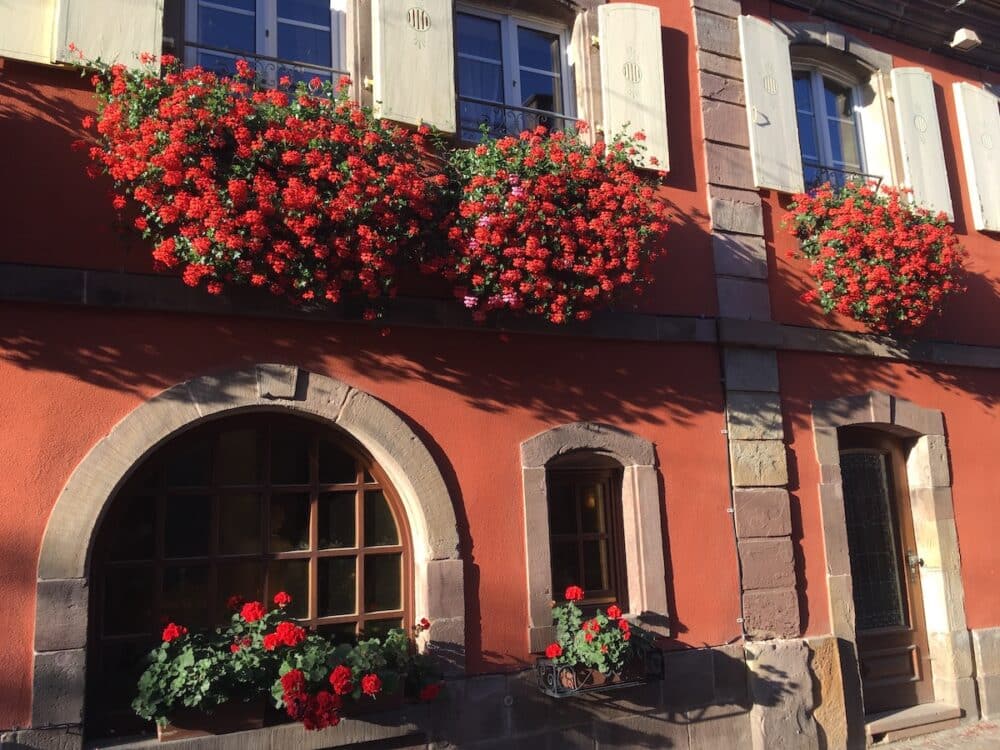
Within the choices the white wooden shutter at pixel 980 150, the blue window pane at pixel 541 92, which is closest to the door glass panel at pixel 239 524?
the blue window pane at pixel 541 92

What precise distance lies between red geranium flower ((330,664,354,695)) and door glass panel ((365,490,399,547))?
1.03 meters

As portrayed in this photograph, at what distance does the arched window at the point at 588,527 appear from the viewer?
18.8 ft

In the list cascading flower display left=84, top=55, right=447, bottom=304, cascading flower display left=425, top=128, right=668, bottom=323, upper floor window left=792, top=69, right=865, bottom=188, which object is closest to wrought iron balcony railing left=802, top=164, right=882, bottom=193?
upper floor window left=792, top=69, right=865, bottom=188

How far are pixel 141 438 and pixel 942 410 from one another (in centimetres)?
616

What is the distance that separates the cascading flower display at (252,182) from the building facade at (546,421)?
359 millimetres

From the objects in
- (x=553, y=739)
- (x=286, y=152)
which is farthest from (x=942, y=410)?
(x=286, y=152)

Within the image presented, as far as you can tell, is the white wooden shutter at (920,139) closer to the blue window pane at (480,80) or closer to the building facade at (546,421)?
the building facade at (546,421)

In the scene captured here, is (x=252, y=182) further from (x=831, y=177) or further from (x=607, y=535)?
(x=831, y=177)

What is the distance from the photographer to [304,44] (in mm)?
5684

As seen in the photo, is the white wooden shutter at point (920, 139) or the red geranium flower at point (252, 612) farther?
the white wooden shutter at point (920, 139)

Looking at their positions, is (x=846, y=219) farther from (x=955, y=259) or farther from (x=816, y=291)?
(x=955, y=259)

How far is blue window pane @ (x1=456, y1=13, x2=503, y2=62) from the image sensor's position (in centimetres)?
629

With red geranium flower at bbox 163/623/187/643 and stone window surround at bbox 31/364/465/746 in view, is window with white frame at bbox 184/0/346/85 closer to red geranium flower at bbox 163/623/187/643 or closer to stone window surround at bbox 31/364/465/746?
stone window surround at bbox 31/364/465/746

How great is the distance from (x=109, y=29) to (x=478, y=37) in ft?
8.56
